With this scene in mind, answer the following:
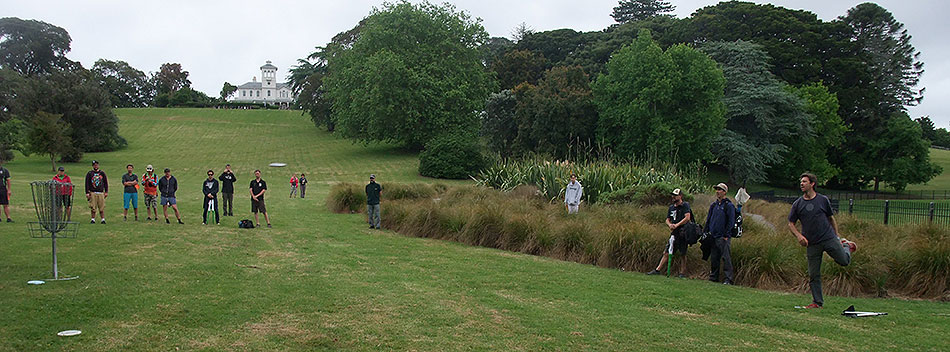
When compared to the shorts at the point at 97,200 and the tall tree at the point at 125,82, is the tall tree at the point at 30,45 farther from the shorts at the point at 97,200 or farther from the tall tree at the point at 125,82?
the shorts at the point at 97,200

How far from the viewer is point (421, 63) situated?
5584 centimetres

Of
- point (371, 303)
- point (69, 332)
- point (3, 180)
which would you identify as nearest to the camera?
point (69, 332)

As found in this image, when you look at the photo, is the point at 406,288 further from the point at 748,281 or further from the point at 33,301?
the point at 748,281

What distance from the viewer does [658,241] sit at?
Answer: 39.4 ft

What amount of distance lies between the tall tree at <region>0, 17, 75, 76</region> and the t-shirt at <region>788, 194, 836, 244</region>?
317 feet

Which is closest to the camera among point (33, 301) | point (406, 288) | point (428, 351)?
point (428, 351)

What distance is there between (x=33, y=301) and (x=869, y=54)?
6205 cm

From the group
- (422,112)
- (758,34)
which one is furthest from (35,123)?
(758,34)

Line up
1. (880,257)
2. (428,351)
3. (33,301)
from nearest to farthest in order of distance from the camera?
(428,351) < (33,301) < (880,257)

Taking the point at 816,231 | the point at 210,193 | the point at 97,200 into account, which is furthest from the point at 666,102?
the point at 816,231

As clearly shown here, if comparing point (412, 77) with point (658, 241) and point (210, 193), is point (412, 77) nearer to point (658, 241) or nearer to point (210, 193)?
point (210, 193)

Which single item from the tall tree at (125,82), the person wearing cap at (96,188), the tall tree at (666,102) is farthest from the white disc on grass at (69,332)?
the tall tree at (125,82)

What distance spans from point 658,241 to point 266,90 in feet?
541

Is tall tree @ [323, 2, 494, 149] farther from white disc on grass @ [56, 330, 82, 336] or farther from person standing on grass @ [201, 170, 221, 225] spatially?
white disc on grass @ [56, 330, 82, 336]
